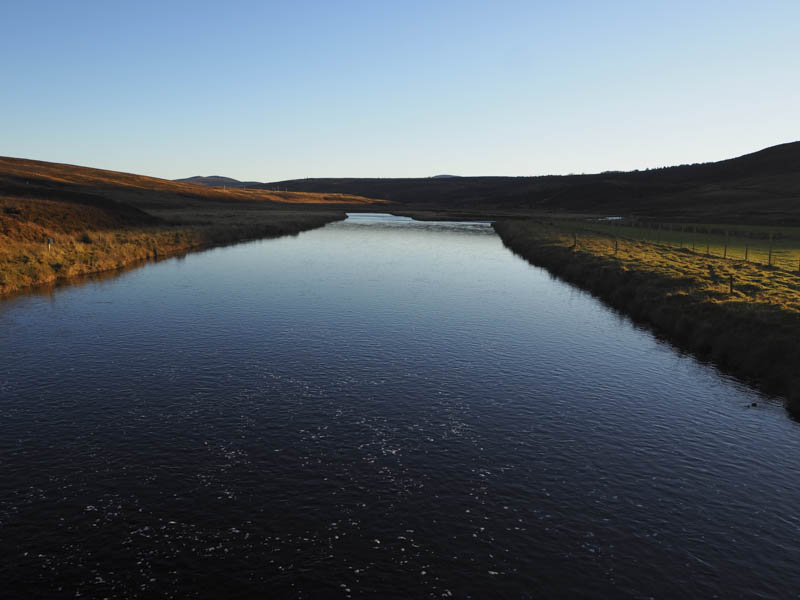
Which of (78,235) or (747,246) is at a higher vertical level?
(747,246)

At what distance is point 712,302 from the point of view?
27.1 meters

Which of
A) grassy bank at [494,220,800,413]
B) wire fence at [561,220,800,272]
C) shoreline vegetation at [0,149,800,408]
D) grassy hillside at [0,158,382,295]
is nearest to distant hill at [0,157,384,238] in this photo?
grassy hillside at [0,158,382,295]

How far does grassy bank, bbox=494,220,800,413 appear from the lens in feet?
68.9

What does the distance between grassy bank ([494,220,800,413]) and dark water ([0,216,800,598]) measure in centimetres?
154

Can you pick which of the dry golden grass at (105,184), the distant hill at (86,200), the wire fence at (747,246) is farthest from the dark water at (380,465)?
the dry golden grass at (105,184)

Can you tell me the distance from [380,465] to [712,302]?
2115cm

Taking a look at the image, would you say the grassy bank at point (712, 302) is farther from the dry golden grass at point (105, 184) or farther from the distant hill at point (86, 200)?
the dry golden grass at point (105, 184)

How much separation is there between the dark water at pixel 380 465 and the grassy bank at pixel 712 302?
1.54 metres

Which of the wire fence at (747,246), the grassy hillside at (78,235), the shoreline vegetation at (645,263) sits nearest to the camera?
the shoreline vegetation at (645,263)

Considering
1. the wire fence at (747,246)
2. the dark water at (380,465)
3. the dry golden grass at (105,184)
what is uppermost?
the dry golden grass at (105,184)

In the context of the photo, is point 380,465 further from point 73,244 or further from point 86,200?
point 86,200

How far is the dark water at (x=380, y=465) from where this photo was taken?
10039 millimetres

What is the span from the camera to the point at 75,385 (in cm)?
1864

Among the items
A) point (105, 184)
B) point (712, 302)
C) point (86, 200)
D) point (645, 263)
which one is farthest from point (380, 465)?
point (105, 184)
